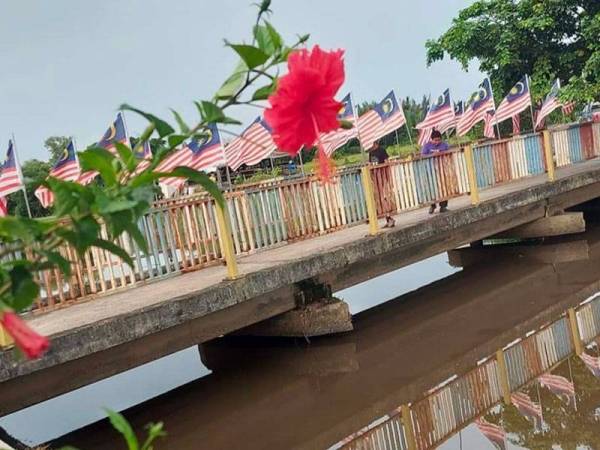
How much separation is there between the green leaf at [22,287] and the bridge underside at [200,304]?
5184 millimetres

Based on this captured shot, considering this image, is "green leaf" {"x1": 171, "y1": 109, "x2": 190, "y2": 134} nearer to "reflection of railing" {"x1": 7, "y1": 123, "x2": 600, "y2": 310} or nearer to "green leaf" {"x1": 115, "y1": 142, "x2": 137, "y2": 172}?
"green leaf" {"x1": 115, "y1": 142, "x2": 137, "y2": 172}

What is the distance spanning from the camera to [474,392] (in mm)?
6918

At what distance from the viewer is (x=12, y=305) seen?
35.1 inches

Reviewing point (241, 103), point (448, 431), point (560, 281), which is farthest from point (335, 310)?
point (241, 103)

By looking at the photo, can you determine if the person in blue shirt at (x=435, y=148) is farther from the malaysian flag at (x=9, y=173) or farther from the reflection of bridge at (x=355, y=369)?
the malaysian flag at (x=9, y=173)

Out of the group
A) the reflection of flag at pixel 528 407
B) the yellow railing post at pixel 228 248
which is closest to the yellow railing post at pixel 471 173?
the yellow railing post at pixel 228 248

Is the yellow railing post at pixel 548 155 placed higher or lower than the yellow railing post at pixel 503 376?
higher

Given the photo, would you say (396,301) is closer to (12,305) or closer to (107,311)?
(107,311)

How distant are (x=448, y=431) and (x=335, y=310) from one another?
307 cm

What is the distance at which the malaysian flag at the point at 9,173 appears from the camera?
8.04 m

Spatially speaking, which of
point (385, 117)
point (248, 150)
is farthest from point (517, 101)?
point (248, 150)

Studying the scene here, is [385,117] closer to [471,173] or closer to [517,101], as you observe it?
[471,173]

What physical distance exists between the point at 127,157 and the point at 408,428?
5647mm

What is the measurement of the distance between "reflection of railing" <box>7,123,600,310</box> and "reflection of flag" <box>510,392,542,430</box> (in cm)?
245
